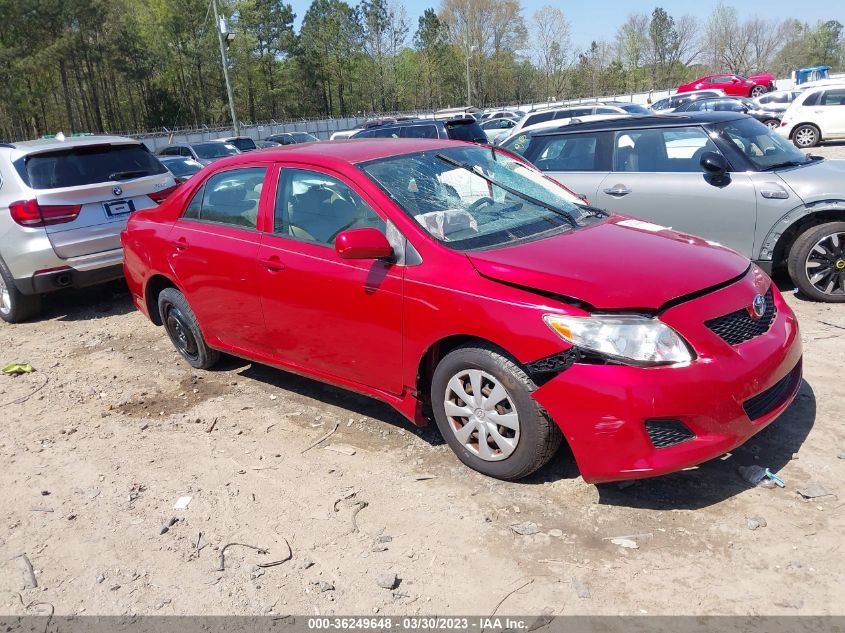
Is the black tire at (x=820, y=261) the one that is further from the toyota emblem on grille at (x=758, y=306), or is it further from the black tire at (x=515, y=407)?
the black tire at (x=515, y=407)

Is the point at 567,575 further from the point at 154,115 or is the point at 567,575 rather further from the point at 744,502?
the point at 154,115

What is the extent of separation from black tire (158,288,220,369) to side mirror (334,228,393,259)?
2.12 meters

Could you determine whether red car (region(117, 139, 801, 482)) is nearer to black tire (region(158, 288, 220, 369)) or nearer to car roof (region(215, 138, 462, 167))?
car roof (region(215, 138, 462, 167))

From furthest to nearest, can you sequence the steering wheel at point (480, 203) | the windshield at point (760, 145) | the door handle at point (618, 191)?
the door handle at point (618, 191) → the windshield at point (760, 145) → the steering wheel at point (480, 203)

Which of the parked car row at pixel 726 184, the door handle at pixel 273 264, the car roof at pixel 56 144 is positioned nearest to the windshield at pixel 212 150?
the car roof at pixel 56 144

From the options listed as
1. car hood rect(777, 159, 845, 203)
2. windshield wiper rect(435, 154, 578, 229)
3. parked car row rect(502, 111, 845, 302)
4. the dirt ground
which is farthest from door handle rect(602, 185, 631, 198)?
windshield wiper rect(435, 154, 578, 229)

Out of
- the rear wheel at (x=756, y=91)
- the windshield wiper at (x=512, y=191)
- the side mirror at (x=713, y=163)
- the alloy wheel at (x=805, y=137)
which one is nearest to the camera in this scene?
the windshield wiper at (x=512, y=191)

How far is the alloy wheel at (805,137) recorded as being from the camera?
1964cm

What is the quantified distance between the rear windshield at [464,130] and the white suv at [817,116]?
10048 mm

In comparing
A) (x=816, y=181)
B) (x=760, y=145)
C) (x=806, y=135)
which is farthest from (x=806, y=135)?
(x=816, y=181)

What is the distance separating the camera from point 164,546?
3.30 meters

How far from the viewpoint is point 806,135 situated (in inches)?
777

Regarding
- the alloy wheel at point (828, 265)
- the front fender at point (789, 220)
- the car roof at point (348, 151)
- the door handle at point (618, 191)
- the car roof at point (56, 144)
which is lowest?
the alloy wheel at point (828, 265)

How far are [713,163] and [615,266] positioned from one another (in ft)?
11.3
